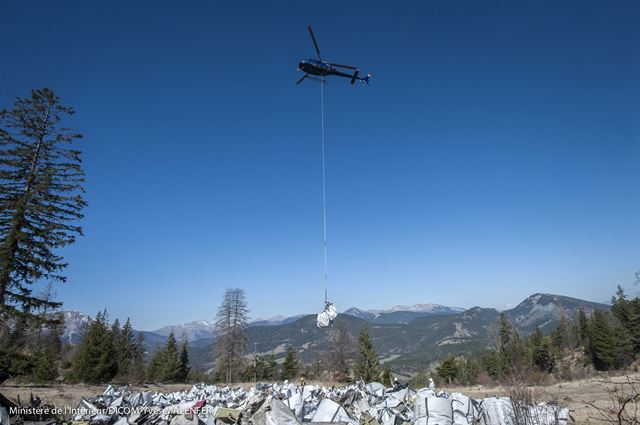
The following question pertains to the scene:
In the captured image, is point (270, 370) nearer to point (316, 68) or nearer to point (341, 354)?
point (341, 354)

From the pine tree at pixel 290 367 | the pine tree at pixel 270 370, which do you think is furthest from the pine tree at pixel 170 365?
the pine tree at pixel 290 367

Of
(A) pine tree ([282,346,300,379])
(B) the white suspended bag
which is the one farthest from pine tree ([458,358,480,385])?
(B) the white suspended bag

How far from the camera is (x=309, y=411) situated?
1418 centimetres

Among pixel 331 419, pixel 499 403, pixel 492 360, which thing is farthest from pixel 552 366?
pixel 331 419

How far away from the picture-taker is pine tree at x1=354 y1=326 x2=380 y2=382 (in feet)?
159

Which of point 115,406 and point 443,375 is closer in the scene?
point 115,406

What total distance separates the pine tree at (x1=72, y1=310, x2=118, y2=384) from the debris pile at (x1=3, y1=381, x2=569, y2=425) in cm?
1967

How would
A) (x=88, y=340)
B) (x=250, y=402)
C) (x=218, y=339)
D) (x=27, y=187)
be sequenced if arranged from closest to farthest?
(x=250, y=402)
(x=27, y=187)
(x=88, y=340)
(x=218, y=339)

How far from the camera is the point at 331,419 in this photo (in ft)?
41.7

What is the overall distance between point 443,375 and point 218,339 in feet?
119

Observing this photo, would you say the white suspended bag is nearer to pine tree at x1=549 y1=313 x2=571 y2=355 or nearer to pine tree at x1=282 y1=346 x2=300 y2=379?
pine tree at x1=282 y1=346 x2=300 y2=379

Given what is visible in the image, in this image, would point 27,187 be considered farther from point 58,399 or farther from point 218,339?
Answer: point 218,339

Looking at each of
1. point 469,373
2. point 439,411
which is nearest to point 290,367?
point 469,373

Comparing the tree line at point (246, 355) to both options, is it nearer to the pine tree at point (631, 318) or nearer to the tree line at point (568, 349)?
the tree line at point (568, 349)
